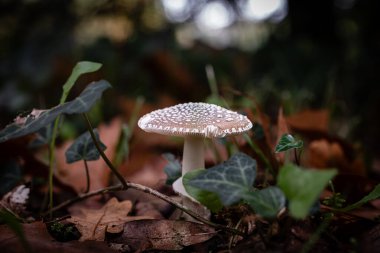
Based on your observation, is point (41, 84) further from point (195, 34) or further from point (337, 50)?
point (195, 34)

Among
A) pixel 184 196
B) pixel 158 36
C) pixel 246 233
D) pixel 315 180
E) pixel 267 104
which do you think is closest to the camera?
pixel 315 180

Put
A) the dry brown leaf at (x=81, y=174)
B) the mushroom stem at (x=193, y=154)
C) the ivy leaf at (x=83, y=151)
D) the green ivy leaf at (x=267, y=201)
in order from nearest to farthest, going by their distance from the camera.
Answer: the green ivy leaf at (x=267, y=201)
the mushroom stem at (x=193, y=154)
the ivy leaf at (x=83, y=151)
the dry brown leaf at (x=81, y=174)

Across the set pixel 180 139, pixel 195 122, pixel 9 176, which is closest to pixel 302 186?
pixel 195 122

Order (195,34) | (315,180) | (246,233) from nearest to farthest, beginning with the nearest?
1. (315,180)
2. (246,233)
3. (195,34)

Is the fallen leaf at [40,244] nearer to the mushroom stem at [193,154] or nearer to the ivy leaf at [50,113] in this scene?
the ivy leaf at [50,113]

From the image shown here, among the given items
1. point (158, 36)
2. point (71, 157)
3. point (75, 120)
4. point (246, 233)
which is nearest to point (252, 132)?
point (246, 233)

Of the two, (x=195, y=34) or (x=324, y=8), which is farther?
(x=195, y=34)

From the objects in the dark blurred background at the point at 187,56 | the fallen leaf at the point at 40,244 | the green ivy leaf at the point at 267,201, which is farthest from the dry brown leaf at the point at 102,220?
the dark blurred background at the point at 187,56

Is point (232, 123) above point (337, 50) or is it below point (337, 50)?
above
